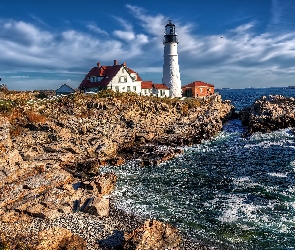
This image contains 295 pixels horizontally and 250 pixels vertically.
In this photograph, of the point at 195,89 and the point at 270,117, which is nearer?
the point at 270,117

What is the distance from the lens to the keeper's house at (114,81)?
188 feet

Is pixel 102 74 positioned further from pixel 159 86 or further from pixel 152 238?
pixel 152 238

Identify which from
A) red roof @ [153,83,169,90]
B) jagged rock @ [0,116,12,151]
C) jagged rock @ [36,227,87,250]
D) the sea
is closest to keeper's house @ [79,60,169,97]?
red roof @ [153,83,169,90]

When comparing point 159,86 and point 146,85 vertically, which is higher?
point 146,85

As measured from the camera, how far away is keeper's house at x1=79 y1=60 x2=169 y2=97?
57.4m

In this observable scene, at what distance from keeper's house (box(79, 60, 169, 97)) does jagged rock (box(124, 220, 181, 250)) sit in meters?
42.4

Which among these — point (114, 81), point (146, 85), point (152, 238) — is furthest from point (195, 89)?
point (152, 238)

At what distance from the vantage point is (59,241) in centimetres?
1605

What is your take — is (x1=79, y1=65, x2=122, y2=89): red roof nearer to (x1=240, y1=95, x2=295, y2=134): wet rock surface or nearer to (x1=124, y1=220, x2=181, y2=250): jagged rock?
(x1=240, y1=95, x2=295, y2=134): wet rock surface

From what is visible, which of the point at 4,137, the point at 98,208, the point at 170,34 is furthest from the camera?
the point at 170,34

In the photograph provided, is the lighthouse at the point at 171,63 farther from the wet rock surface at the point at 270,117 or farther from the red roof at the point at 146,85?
Result: the wet rock surface at the point at 270,117

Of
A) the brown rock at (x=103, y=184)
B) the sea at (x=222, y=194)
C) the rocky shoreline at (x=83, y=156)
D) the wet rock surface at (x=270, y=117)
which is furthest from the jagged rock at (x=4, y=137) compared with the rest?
the wet rock surface at (x=270, y=117)

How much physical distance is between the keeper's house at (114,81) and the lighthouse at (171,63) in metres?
2.92

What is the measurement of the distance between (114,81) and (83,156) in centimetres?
2690
